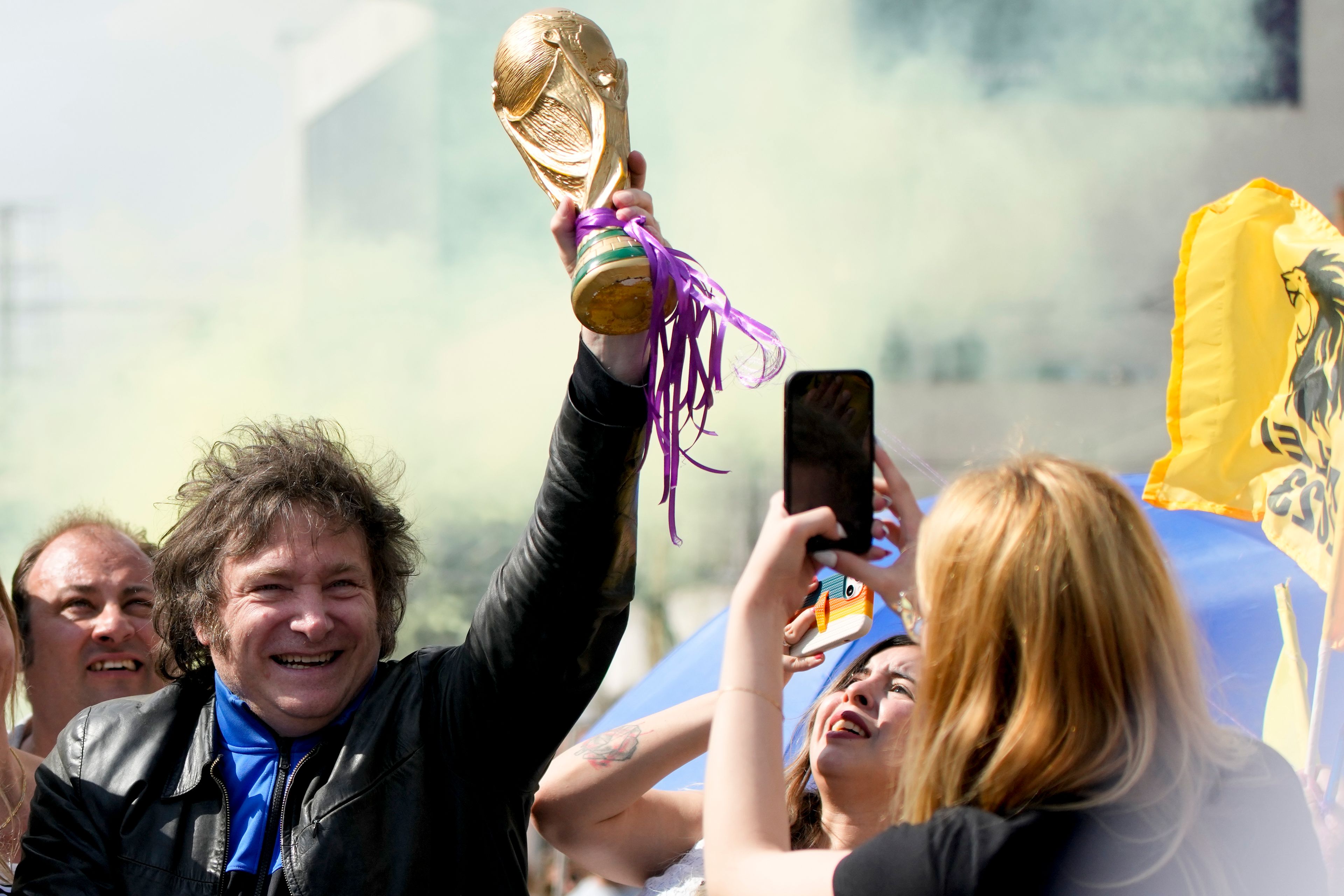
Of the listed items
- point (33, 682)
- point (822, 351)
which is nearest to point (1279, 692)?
point (33, 682)

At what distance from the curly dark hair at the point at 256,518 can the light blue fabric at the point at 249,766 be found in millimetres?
94

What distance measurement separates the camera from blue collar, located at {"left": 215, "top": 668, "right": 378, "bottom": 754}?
1.68 meters

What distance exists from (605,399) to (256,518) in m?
0.51

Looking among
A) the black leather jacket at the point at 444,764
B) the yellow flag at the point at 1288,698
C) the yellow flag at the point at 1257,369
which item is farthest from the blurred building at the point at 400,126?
the black leather jacket at the point at 444,764

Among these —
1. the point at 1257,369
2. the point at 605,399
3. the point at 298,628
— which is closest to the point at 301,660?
the point at 298,628

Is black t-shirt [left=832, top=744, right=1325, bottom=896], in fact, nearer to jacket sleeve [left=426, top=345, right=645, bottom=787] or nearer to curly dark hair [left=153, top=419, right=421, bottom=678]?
jacket sleeve [left=426, top=345, right=645, bottom=787]

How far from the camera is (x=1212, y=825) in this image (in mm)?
1167

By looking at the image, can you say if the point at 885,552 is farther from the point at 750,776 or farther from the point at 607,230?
the point at 607,230

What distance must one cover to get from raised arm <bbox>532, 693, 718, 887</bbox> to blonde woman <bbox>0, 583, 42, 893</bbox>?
0.79m

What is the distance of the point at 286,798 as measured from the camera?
63.7 inches

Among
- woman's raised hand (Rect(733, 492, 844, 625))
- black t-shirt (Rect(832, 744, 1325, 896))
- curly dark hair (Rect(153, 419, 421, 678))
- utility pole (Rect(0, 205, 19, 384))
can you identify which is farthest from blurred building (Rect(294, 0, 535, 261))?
black t-shirt (Rect(832, 744, 1325, 896))

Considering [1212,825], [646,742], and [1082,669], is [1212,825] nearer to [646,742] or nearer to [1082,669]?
[1082,669]

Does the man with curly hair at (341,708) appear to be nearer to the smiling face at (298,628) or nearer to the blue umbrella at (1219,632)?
the smiling face at (298,628)

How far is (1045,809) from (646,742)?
974mm
